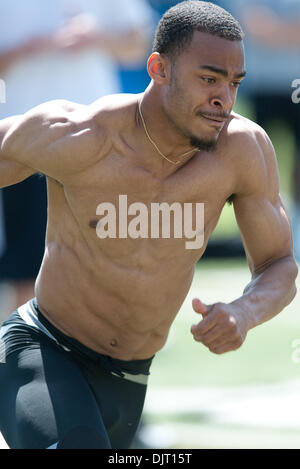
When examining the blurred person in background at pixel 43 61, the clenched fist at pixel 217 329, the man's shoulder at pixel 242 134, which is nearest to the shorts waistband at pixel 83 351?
the clenched fist at pixel 217 329

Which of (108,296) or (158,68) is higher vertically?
(158,68)

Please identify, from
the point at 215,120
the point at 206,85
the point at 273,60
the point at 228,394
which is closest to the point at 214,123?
the point at 215,120

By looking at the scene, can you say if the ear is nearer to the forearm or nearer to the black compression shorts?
the forearm

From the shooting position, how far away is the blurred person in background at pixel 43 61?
5883 mm

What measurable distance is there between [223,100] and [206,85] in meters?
0.09

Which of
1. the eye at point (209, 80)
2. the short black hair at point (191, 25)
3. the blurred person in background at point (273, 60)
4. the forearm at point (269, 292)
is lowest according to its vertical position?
the forearm at point (269, 292)

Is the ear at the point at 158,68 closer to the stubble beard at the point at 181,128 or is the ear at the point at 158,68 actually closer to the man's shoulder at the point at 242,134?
the stubble beard at the point at 181,128

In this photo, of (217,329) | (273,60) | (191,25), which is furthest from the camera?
(273,60)

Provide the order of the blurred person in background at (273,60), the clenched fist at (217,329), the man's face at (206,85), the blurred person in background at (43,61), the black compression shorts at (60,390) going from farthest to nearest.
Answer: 1. the blurred person in background at (273,60)
2. the blurred person in background at (43,61)
3. the man's face at (206,85)
4. the black compression shorts at (60,390)
5. the clenched fist at (217,329)

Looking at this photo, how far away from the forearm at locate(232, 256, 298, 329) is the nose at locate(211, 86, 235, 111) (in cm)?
65

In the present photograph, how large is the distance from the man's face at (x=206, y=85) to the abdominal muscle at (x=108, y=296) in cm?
53

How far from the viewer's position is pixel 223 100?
10.9 ft

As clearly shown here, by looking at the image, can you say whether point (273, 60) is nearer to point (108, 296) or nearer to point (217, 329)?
point (108, 296)
